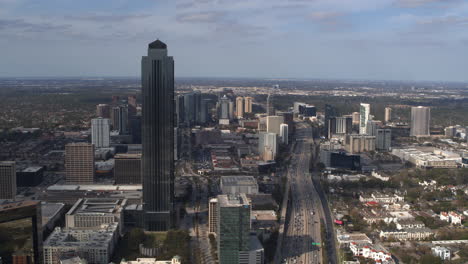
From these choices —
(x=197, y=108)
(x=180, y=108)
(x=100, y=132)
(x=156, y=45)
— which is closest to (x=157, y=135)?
(x=156, y=45)

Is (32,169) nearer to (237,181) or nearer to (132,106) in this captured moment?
(237,181)

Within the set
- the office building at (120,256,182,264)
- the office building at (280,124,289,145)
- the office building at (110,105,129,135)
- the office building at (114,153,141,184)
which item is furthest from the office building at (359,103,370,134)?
the office building at (120,256,182,264)

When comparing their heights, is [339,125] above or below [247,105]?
below

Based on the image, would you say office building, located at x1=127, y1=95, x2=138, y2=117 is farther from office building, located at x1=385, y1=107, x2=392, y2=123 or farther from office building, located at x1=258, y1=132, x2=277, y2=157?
office building, located at x1=385, y1=107, x2=392, y2=123

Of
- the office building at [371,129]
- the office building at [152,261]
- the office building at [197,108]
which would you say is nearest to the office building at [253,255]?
the office building at [152,261]

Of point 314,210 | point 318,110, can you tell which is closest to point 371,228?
point 314,210

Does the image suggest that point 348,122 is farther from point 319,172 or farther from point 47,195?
point 47,195

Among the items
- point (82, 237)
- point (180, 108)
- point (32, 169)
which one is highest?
point (180, 108)
